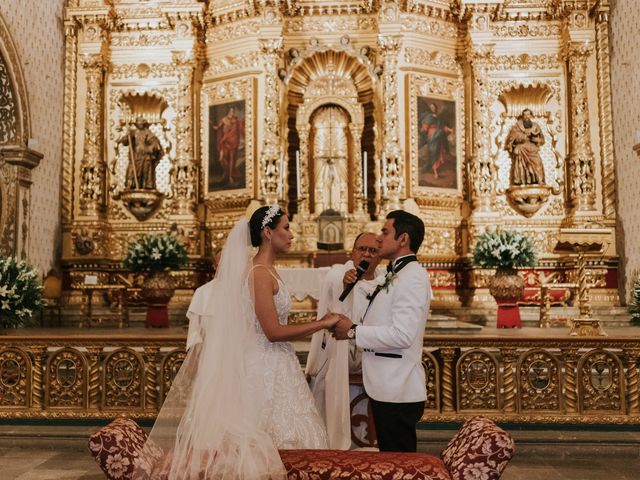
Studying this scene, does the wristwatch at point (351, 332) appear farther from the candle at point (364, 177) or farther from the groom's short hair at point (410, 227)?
the candle at point (364, 177)

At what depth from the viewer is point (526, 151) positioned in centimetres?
1366

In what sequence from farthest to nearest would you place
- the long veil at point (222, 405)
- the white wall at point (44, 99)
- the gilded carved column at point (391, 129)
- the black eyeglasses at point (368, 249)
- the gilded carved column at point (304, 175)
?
the gilded carved column at point (304, 175) < the gilded carved column at point (391, 129) < the white wall at point (44, 99) < the black eyeglasses at point (368, 249) < the long veil at point (222, 405)

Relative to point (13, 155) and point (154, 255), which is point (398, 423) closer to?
point (154, 255)

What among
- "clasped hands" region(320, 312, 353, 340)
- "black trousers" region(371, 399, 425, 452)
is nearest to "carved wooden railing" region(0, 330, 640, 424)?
"black trousers" region(371, 399, 425, 452)

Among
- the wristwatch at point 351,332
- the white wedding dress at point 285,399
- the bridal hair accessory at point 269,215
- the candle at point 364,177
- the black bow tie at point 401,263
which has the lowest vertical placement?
the white wedding dress at point 285,399

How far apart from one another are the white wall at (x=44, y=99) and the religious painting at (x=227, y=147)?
3108 millimetres

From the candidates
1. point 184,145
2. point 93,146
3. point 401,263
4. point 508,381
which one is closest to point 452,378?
point 508,381

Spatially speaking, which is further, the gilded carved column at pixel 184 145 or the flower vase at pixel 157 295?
the gilded carved column at pixel 184 145

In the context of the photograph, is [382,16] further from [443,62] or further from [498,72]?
[498,72]

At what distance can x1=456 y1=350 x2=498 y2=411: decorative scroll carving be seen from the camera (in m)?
5.84

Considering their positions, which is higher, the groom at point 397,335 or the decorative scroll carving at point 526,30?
the decorative scroll carving at point 526,30

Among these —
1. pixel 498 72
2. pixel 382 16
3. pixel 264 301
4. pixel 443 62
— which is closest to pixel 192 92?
pixel 382 16

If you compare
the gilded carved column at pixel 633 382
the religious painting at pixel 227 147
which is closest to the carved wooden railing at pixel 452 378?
the gilded carved column at pixel 633 382

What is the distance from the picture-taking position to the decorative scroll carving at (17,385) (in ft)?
20.1
